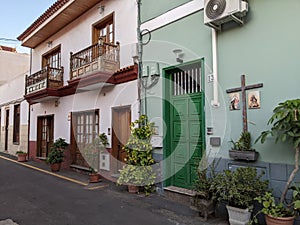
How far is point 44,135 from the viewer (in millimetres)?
11406

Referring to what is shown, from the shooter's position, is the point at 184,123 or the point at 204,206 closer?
the point at 204,206

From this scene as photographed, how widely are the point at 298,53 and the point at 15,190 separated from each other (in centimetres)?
692

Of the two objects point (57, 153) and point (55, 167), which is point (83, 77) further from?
point (55, 167)

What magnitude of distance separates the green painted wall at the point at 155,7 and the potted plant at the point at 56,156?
538 centimetres

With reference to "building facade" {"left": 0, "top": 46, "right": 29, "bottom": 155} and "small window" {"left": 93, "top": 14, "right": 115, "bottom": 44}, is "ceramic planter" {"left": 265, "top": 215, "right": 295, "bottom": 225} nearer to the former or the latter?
"small window" {"left": 93, "top": 14, "right": 115, "bottom": 44}

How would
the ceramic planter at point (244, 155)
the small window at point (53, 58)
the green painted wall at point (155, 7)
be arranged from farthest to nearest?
the small window at point (53, 58) → the green painted wall at point (155, 7) → the ceramic planter at point (244, 155)

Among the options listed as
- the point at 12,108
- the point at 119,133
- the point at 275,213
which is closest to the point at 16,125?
the point at 12,108

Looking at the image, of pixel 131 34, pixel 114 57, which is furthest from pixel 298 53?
pixel 114 57

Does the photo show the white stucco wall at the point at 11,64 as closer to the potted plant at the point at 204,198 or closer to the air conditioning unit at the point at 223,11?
the air conditioning unit at the point at 223,11

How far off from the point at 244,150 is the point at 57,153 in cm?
689

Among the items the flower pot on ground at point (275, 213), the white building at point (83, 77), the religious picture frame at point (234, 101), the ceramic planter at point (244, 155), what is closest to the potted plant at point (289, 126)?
the flower pot on ground at point (275, 213)

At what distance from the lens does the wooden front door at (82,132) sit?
837 cm

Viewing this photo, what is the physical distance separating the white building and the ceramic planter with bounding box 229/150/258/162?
10.0 ft

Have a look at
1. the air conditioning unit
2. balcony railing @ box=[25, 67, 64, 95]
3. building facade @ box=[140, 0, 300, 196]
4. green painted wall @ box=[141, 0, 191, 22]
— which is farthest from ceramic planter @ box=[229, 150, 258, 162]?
balcony railing @ box=[25, 67, 64, 95]
